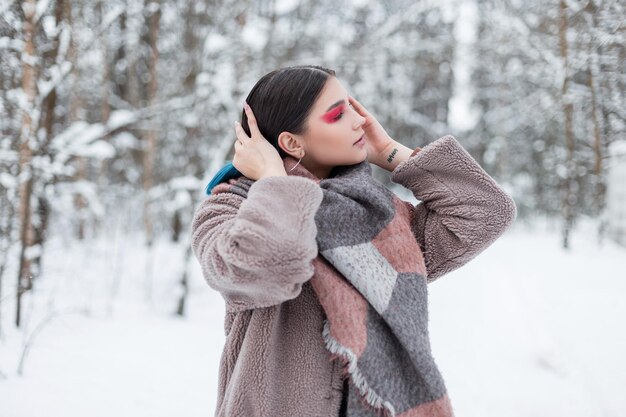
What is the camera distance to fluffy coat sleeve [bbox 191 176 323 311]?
0.86m

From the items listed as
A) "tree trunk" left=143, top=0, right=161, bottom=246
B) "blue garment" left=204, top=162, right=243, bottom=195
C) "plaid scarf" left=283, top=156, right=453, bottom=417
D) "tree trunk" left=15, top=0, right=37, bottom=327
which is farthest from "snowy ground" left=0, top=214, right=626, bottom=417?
"plaid scarf" left=283, top=156, right=453, bottom=417

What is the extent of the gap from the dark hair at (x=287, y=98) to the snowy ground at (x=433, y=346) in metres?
2.11

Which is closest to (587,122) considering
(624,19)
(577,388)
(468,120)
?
(468,120)

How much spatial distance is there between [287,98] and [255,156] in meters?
0.15

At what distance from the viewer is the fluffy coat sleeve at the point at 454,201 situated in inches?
46.9

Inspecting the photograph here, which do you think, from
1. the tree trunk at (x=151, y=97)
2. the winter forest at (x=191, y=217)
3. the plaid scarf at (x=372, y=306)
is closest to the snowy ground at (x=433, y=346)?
the winter forest at (x=191, y=217)

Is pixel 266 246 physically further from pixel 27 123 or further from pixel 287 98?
pixel 27 123

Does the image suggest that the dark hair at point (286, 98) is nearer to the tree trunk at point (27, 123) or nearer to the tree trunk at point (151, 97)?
the tree trunk at point (27, 123)

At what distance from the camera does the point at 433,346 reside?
4.01 meters

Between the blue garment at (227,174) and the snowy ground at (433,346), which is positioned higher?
the blue garment at (227,174)

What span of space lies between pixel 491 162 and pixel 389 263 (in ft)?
45.8

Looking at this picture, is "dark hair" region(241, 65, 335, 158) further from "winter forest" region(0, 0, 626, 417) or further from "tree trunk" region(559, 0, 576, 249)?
"tree trunk" region(559, 0, 576, 249)

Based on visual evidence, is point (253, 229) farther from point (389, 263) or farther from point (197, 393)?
point (197, 393)

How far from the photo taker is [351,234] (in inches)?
40.8
